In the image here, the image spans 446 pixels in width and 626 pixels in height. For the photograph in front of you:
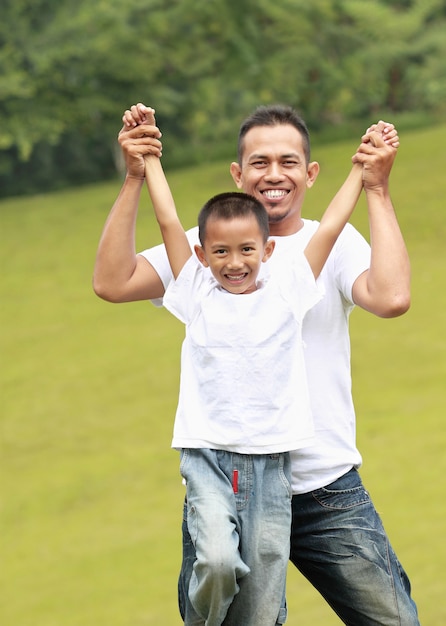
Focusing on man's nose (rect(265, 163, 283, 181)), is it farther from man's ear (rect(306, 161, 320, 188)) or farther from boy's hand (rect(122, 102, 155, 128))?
boy's hand (rect(122, 102, 155, 128))

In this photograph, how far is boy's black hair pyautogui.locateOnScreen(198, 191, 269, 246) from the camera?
279 cm

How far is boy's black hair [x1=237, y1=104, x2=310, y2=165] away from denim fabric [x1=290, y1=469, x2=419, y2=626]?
87 cm

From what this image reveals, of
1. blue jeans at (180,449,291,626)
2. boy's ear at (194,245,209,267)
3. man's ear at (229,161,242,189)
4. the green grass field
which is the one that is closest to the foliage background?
the green grass field

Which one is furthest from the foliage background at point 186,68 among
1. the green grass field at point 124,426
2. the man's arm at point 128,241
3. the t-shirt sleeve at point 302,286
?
the t-shirt sleeve at point 302,286

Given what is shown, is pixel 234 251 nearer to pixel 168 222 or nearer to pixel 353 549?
pixel 168 222

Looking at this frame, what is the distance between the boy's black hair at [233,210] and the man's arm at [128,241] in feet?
0.67

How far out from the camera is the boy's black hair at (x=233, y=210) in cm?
279

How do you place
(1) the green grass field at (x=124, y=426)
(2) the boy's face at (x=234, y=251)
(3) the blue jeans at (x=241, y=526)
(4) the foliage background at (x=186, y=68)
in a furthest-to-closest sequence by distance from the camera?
(4) the foliage background at (x=186, y=68), (1) the green grass field at (x=124, y=426), (2) the boy's face at (x=234, y=251), (3) the blue jeans at (x=241, y=526)

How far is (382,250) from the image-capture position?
112 inches

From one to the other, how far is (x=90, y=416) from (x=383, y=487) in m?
3.34

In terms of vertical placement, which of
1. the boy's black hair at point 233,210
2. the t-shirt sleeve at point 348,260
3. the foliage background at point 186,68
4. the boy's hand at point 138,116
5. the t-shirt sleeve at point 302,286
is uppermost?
the foliage background at point 186,68

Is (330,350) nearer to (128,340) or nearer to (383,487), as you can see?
(383,487)

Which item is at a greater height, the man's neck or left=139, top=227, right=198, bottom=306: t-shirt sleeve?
the man's neck

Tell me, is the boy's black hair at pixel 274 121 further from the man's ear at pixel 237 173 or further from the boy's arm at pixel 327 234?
the boy's arm at pixel 327 234
